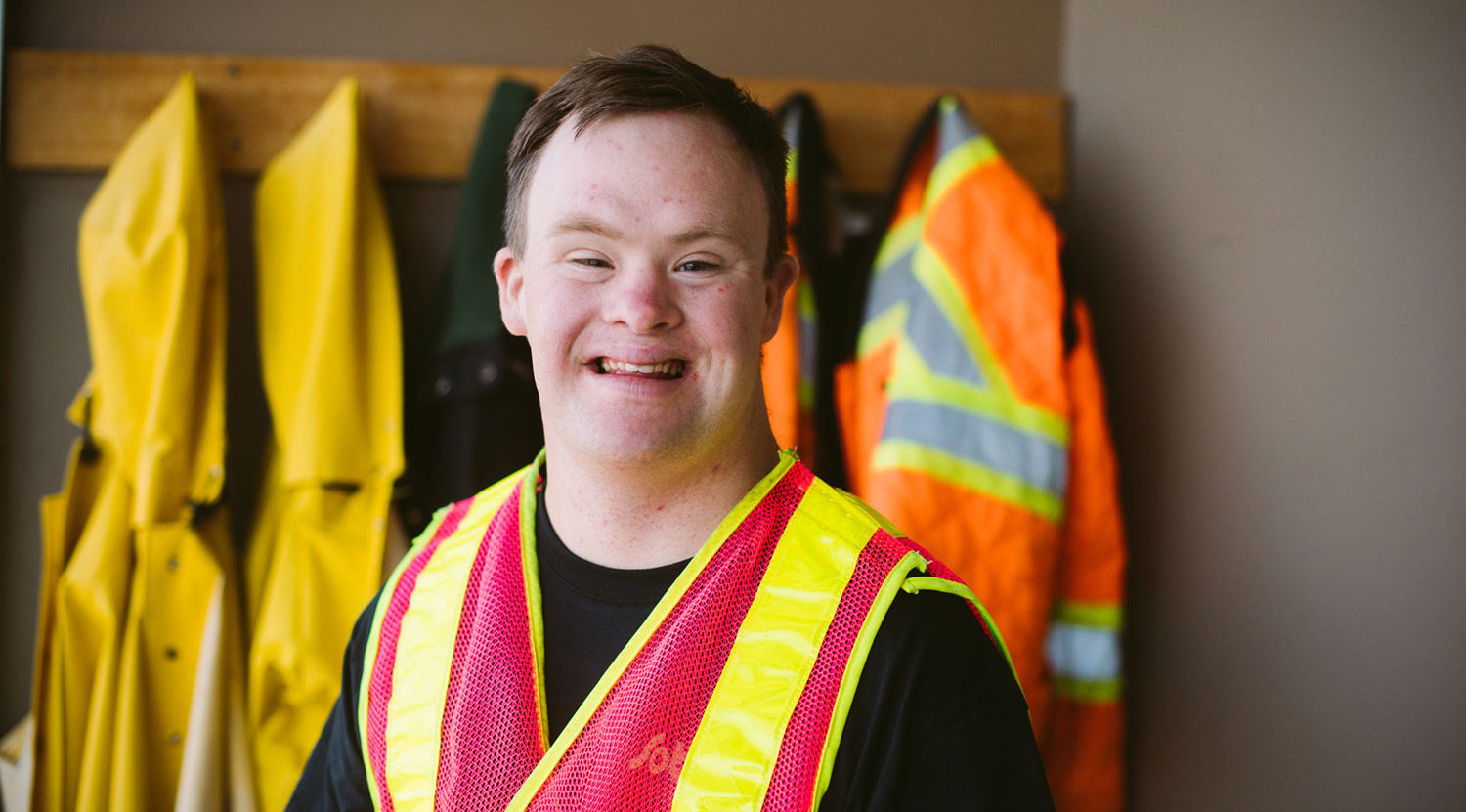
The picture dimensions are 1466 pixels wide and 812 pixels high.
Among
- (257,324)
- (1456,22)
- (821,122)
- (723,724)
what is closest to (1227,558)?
(1456,22)

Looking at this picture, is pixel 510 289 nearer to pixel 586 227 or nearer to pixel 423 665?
pixel 586 227

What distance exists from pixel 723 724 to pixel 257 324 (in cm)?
143

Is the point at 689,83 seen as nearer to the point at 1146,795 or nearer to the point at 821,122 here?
the point at 821,122

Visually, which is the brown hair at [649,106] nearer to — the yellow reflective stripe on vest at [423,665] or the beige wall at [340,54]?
the yellow reflective stripe on vest at [423,665]

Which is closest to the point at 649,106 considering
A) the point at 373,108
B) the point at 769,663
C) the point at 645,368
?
the point at 645,368

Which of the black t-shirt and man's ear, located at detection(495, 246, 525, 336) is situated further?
man's ear, located at detection(495, 246, 525, 336)

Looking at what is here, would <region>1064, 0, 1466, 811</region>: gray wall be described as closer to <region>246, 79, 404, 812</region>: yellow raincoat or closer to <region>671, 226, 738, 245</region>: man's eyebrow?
<region>671, 226, 738, 245</region>: man's eyebrow

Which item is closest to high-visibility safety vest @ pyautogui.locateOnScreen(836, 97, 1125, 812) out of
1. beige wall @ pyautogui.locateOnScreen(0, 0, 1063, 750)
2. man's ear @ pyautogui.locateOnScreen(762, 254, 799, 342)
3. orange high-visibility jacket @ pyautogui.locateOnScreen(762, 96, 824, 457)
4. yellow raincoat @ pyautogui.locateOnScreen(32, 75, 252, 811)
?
orange high-visibility jacket @ pyautogui.locateOnScreen(762, 96, 824, 457)

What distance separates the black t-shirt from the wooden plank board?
1.23 metres

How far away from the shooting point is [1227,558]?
1771mm

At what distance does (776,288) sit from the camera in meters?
1.06

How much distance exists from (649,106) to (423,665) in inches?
22.0

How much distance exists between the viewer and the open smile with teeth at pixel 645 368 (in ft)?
3.07

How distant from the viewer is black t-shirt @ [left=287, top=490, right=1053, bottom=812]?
83 cm
